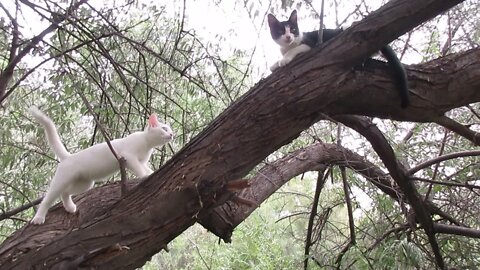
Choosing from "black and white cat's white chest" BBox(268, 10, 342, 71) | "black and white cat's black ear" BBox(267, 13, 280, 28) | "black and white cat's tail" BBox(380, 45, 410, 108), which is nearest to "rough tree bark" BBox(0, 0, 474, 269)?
"black and white cat's tail" BBox(380, 45, 410, 108)

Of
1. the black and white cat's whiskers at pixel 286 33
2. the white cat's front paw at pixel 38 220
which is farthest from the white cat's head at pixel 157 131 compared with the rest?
the black and white cat's whiskers at pixel 286 33

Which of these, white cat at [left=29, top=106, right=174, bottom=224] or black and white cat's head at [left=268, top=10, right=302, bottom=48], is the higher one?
black and white cat's head at [left=268, top=10, right=302, bottom=48]

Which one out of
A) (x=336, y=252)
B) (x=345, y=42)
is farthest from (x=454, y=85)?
(x=336, y=252)

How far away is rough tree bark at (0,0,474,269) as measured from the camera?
4.81ft

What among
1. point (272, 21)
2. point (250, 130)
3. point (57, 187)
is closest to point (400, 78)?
point (250, 130)

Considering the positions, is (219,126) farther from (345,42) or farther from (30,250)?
(30,250)

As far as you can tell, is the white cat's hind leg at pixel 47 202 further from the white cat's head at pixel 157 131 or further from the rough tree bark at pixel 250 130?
the white cat's head at pixel 157 131

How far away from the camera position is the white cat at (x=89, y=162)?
1.71 meters

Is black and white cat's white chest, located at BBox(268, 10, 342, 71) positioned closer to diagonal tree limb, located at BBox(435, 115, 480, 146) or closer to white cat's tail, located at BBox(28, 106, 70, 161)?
diagonal tree limb, located at BBox(435, 115, 480, 146)

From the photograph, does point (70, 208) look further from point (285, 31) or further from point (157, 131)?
point (285, 31)

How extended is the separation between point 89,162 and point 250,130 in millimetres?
566

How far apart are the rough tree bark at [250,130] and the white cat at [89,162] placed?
0.19 metres

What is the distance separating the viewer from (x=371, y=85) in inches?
62.7

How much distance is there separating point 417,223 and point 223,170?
123 cm
